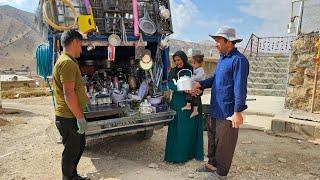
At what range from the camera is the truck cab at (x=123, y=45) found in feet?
15.7

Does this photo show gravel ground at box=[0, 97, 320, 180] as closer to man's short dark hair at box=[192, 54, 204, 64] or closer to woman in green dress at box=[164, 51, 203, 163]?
woman in green dress at box=[164, 51, 203, 163]

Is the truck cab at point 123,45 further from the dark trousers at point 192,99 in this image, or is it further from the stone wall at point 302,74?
the stone wall at point 302,74

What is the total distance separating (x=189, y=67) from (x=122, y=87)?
1453mm

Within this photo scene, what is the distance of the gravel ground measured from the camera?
14.7ft

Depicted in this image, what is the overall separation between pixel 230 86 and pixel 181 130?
1239mm

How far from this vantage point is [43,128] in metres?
7.58

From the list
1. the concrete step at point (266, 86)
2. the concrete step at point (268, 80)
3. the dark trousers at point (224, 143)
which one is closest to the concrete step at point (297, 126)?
the dark trousers at point (224, 143)

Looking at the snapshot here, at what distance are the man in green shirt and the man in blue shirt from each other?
5.32 ft

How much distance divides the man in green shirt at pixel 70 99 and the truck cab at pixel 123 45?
539 millimetres

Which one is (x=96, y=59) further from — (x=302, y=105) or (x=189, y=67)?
(x=302, y=105)

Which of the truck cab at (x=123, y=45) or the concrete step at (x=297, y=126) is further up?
the truck cab at (x=123, y=45)

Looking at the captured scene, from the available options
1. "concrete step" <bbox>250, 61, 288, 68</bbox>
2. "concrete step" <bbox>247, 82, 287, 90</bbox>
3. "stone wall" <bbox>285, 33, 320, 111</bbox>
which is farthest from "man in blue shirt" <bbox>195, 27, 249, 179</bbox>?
"concrete step" <bbox>250, 61, 288, 68</bbox>

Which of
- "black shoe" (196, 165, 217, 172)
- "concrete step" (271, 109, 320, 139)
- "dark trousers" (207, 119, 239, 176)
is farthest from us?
"concrete step" (271, 109, 320, 139)

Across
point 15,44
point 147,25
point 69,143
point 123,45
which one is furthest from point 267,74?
point 15,44
